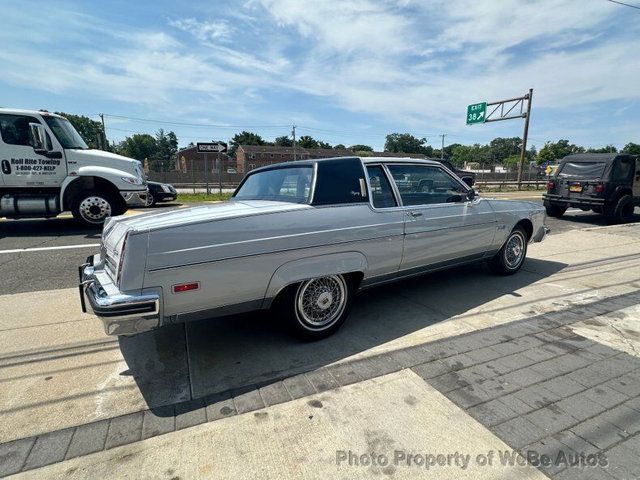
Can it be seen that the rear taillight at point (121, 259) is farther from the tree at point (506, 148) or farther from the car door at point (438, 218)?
the tree at point (506, 148)

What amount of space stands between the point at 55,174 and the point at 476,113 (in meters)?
25.6

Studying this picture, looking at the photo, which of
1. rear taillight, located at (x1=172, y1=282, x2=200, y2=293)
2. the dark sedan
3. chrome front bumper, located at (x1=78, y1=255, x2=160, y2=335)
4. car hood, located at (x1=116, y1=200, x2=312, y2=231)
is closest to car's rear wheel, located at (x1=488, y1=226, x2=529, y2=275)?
car hood, located at (x1=116, y1=200, x2=312, y2=231)

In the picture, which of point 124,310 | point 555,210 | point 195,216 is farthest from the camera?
point 555,210

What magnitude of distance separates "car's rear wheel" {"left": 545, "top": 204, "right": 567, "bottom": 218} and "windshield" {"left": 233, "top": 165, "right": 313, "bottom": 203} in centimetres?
1017

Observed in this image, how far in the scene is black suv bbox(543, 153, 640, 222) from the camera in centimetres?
962

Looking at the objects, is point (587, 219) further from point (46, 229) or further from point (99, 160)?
point (46, 229)

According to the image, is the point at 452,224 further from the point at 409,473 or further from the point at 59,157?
the point at 59,157

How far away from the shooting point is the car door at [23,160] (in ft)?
24.8

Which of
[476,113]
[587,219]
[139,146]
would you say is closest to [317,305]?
[587,219]

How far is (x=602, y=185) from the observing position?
952cm

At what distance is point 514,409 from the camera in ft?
7.41

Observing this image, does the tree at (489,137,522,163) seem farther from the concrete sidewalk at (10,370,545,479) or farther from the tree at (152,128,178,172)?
the concrete sidewalk at (10,370,545,479)

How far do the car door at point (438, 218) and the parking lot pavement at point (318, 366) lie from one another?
55 centimetres

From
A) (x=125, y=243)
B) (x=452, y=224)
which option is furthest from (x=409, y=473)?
(x=452, y=224)
